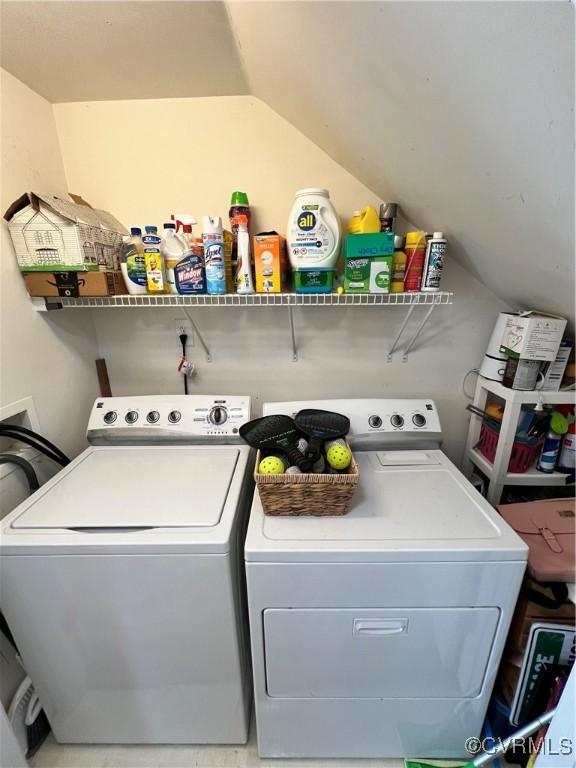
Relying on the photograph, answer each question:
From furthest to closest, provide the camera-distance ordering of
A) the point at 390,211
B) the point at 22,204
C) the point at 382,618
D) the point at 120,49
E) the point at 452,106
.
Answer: the point at 390,211
the point at 22,204
the point at 120,49
the point at 382,618
the point at 452,106

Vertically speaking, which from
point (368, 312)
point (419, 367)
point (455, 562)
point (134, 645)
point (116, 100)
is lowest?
point (134, 645)

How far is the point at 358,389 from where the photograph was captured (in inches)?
71.1

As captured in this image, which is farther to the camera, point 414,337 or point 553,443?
point 414,337

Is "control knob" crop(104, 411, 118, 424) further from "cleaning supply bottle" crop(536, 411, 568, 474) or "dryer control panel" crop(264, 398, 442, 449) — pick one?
"cleaning supply bottle" crop(536, 411, 568, 474)

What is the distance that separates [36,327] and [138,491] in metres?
0.85

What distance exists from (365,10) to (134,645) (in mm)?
1826

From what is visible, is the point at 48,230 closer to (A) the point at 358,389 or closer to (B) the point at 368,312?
(B) the point at 368,312

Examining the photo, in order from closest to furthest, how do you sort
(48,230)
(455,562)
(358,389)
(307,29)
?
(307,29) < (455,562) < (48,230) < (358,389)

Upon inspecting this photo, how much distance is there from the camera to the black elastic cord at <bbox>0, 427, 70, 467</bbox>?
1205 mm

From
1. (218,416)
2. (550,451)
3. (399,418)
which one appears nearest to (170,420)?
(218,416)

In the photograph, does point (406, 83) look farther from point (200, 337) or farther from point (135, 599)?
point (135, 599)

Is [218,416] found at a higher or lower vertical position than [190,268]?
lower

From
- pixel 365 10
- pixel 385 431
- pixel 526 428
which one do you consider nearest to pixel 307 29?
pixel 365 10

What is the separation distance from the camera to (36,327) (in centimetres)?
139
